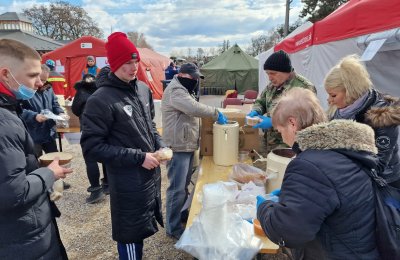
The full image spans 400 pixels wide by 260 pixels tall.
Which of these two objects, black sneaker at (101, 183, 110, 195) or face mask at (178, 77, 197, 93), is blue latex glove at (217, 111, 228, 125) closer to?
face mask at (178, 77, 197, 93)

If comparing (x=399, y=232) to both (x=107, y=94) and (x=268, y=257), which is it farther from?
(x=268, y=257)

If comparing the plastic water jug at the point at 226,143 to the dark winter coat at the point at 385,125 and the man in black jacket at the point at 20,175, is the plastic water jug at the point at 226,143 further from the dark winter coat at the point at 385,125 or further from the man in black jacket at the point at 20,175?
the man in black jacket at the point at 20,175

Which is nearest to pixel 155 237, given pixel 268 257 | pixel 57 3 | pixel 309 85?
pixel 268 257

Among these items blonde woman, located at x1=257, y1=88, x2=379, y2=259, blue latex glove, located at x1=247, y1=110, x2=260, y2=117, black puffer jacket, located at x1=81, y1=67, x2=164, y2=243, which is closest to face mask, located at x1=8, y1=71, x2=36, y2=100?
black puffer jacket, located at x1=81, y1=67, x2=164, y2=243

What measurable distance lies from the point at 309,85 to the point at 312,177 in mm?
1774

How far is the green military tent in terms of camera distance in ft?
55.5

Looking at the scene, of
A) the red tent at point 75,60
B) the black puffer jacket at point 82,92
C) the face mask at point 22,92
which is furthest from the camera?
the red tent at point 75,60

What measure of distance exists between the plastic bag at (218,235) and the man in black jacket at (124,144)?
441 mm

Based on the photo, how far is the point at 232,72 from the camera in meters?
17.2

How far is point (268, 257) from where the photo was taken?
2645 mm

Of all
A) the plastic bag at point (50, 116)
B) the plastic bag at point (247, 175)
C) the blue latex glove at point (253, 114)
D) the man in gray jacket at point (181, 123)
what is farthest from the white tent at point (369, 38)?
the plastic bag at point (50, 116)

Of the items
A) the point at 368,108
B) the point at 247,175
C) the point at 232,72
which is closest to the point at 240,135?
the point at 247,175

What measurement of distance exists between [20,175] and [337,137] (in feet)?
4.07

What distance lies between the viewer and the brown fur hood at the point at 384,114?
59.6 inches
